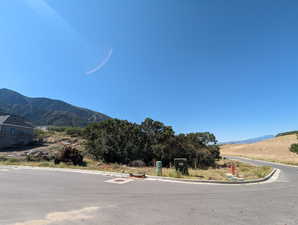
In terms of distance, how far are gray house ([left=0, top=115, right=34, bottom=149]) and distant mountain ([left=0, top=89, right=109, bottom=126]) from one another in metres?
80.9

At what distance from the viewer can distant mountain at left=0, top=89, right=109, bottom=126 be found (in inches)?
4563

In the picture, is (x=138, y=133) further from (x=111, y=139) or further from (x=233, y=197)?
(x=233, y=197)

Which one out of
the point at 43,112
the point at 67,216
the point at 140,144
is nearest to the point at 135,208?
the point at 67,216

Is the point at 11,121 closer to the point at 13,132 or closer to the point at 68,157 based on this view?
the point at 13,132

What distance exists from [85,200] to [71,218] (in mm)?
1523

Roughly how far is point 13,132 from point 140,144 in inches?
996

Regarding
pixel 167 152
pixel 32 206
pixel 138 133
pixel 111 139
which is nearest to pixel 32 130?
pixel 111 139

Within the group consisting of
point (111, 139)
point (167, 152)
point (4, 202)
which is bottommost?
point (4, 202)

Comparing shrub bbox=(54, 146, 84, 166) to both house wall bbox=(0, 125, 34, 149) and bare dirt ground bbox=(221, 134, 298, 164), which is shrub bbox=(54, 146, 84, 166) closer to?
house wall bbox=(0, 125, 34, 149)

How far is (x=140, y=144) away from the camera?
63.7ft

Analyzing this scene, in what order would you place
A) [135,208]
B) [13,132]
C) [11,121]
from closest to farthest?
1. [135,208]
2. [13,132]
3. [11,121]

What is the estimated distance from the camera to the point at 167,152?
62.4 ft

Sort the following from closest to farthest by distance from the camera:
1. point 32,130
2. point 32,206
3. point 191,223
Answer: point 191,223
point 32,206
point 32,130

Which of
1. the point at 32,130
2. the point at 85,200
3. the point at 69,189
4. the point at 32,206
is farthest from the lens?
the point at 32,130
